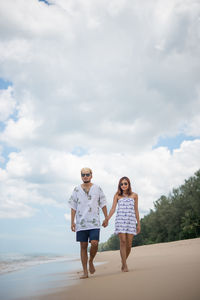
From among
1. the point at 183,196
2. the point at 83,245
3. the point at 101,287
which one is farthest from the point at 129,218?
the point at 183,196

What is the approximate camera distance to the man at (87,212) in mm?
5703

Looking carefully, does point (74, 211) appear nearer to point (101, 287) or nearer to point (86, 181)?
point (86, 181)

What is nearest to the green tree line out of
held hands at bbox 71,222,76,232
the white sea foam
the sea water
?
the white sea foam

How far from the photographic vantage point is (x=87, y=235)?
5.84m

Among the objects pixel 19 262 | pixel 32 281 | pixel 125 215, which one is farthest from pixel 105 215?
pixel 19 262

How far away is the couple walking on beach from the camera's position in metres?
5.75

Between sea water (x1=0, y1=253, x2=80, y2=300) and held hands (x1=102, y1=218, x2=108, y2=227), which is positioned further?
held hands (x1=102, y1=218, x2=108, y2=227)

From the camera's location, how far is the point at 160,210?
166 ft

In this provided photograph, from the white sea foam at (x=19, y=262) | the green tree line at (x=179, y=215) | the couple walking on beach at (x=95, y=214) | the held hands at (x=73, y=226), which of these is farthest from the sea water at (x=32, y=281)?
the green tree line at (x=179, y=215)

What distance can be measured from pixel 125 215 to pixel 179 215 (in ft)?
139

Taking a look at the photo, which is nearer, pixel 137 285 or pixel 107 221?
pixel 137 285

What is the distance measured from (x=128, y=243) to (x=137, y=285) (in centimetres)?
243

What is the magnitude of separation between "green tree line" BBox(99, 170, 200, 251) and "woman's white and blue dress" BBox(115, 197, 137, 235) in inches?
1365

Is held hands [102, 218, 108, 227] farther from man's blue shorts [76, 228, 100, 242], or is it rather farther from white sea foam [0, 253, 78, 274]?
white sea foam [0, 253, 78, 274]
